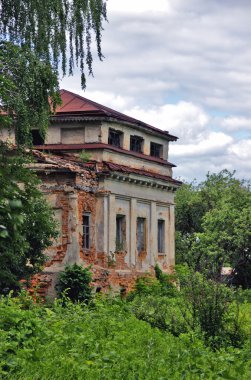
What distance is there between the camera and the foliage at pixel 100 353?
12500 millimetres

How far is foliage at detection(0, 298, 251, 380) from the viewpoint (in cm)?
1250

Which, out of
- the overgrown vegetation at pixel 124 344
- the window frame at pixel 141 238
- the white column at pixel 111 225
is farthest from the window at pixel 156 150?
the overgrown vegetation at pixel 124 344

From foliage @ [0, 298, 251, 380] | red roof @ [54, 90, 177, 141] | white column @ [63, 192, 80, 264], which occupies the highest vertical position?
red roof @ [54, 90, 177, 141]

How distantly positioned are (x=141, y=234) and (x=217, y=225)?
551 inches

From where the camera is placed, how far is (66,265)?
103 feet

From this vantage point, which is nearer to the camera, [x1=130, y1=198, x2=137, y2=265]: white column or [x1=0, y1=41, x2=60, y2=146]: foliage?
[x1=0, y1=41, x2=60, y2=146]: foliage

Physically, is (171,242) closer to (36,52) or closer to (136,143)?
(136,143)

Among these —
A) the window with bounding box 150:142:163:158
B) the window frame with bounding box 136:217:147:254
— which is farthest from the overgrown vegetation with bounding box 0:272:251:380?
the window with bounding box 150:142:163:158

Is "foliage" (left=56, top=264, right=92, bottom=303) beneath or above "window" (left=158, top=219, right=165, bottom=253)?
beneath

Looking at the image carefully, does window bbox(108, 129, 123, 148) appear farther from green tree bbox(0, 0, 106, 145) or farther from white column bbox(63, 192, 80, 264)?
green tree bbox(0, 0, 106, 145)

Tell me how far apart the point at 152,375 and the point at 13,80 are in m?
6.40

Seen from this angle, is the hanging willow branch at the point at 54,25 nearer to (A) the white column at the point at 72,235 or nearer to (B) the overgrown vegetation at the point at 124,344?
(B) the overgrown vegetation at the point at 124,344

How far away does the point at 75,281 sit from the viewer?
101ft

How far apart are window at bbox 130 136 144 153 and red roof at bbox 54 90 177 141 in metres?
0.66
